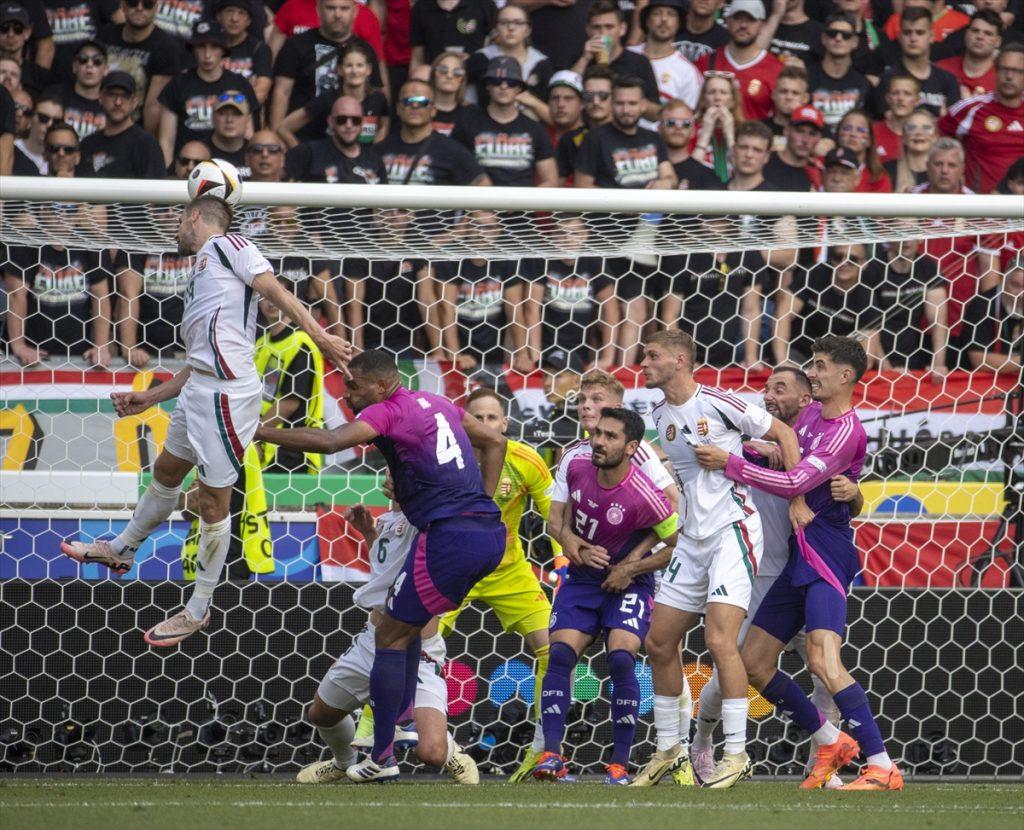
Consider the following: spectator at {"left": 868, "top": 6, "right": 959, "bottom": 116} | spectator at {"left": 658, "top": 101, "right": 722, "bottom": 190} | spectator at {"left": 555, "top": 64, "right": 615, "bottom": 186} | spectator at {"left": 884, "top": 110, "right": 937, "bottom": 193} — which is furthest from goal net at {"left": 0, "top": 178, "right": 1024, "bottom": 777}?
spectator at {"left": 868, "top": 6, "right": 959, "bottom": 116}

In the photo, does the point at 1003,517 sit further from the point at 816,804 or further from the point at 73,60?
the point at 73,60

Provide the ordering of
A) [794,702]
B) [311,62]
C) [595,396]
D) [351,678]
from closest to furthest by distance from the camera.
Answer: [351,678]
[794,702]
[595,396]
[311,62]

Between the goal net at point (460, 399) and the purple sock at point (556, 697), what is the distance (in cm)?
110

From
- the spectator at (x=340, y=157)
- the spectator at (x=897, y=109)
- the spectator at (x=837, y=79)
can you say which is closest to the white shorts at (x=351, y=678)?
the spectator at (x=340, y=157)

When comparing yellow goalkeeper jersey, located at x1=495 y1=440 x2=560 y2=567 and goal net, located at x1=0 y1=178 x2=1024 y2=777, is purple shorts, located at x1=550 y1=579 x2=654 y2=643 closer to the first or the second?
yellow goalkeeper jersey, located at x1=495 y1=440 x2=560 y2=567

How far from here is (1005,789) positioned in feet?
24.2

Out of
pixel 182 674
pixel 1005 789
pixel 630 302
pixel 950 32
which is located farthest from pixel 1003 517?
pixel 950 32

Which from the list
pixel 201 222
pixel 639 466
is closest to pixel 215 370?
pixel 201 222

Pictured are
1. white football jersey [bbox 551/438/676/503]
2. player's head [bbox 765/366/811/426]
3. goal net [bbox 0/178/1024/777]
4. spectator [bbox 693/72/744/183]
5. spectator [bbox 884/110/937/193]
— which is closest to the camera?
white football jersey [bbox 551/438/676/503]

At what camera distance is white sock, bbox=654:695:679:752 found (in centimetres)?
723

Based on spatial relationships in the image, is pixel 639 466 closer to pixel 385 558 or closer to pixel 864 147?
pixel 385 558

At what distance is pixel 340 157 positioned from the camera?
10.3 metres

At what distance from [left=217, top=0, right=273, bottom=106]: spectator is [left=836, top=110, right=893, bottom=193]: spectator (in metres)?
4.24

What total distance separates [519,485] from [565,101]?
162 inches
